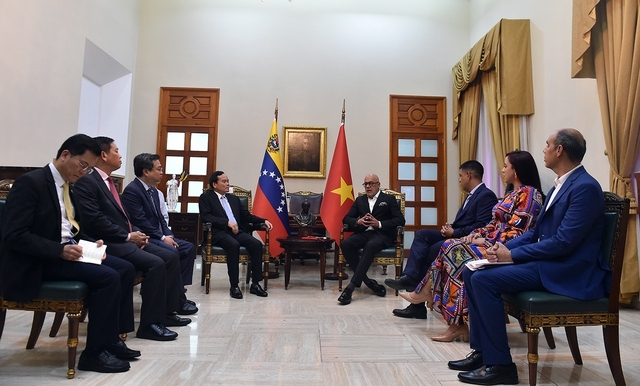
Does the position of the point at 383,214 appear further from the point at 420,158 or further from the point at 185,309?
the point at 420,158

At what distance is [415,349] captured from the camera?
7.92ft

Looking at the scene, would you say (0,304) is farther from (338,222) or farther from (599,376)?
(338,222)

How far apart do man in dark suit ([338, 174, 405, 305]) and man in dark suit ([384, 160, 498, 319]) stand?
492 millimetres

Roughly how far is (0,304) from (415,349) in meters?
2.29

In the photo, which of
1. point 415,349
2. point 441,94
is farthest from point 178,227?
point 441,94

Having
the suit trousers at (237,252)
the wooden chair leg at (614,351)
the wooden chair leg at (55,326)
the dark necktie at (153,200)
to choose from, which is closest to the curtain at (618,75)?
the wooden chair leg at (614,351)

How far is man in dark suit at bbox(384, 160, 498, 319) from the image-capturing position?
3225 mm

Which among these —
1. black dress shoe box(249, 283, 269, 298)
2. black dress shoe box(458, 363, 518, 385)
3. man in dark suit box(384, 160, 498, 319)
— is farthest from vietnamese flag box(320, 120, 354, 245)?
black dress shoe box(458, 363, 518, 385)

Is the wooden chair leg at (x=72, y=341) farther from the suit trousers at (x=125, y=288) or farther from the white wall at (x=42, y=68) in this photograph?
the white wall at (x=42, y=68)

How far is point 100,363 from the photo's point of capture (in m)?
1.98

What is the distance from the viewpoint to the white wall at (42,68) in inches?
156

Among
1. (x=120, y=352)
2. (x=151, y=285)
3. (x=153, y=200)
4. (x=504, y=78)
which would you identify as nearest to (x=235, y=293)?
(x=153, y=200)

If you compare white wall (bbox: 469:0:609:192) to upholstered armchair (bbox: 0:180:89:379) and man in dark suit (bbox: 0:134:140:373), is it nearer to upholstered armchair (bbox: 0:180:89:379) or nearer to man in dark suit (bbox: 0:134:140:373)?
man in dark suit (bbox: 0:134:140:373)

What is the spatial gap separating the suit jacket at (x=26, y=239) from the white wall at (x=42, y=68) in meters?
2.73
